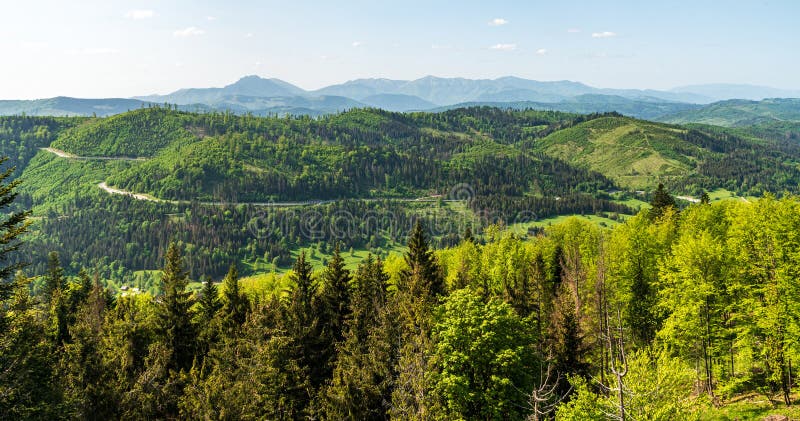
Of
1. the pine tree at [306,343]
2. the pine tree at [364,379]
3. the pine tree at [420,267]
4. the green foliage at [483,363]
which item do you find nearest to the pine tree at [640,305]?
the green foliage at [483,363]

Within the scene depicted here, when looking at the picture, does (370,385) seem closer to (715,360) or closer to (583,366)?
(583,366)

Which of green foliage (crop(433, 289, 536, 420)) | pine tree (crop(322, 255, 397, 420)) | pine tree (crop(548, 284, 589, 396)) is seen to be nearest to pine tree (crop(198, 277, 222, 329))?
pine tree (crop(322, 255, 397, 420))

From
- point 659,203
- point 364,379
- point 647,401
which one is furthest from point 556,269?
point 647,401

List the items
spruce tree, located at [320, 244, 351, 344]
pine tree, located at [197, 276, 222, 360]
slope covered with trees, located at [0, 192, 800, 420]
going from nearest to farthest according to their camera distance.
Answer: slope covered with trees, located at [0, 192, 800, 420] < pine tree, located at [197, 276, 222, 360] < spruce tree, located at [320, 244, 351, 344]

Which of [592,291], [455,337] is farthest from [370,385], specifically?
[592,291]

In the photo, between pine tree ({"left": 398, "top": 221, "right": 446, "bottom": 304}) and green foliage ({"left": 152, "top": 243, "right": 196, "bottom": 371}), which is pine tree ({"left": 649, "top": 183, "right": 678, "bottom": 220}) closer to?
pine tree ({"left": 398, "top": 221, "right": 446, "bottom": 304})

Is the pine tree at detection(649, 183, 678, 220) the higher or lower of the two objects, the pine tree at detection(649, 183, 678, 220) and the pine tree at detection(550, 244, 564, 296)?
the higher

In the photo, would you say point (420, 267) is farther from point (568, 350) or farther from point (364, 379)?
point (364, 379)

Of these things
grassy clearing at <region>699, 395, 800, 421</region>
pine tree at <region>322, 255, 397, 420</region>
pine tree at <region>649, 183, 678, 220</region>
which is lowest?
grassy clearing at <region>699, 395, 800, 421</region>

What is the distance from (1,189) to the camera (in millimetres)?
25938

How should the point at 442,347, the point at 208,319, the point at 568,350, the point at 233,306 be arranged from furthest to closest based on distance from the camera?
the point at 233,306
the point at 208,319
the point at 568,350
the point at 442,347

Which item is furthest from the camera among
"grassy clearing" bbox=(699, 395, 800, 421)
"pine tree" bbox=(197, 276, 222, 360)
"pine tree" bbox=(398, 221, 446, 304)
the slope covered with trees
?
"pine tree" bbox=(398, 221, 446, 304)

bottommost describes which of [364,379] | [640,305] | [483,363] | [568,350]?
[640,305]

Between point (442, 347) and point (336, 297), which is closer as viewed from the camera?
point (442, 347)
